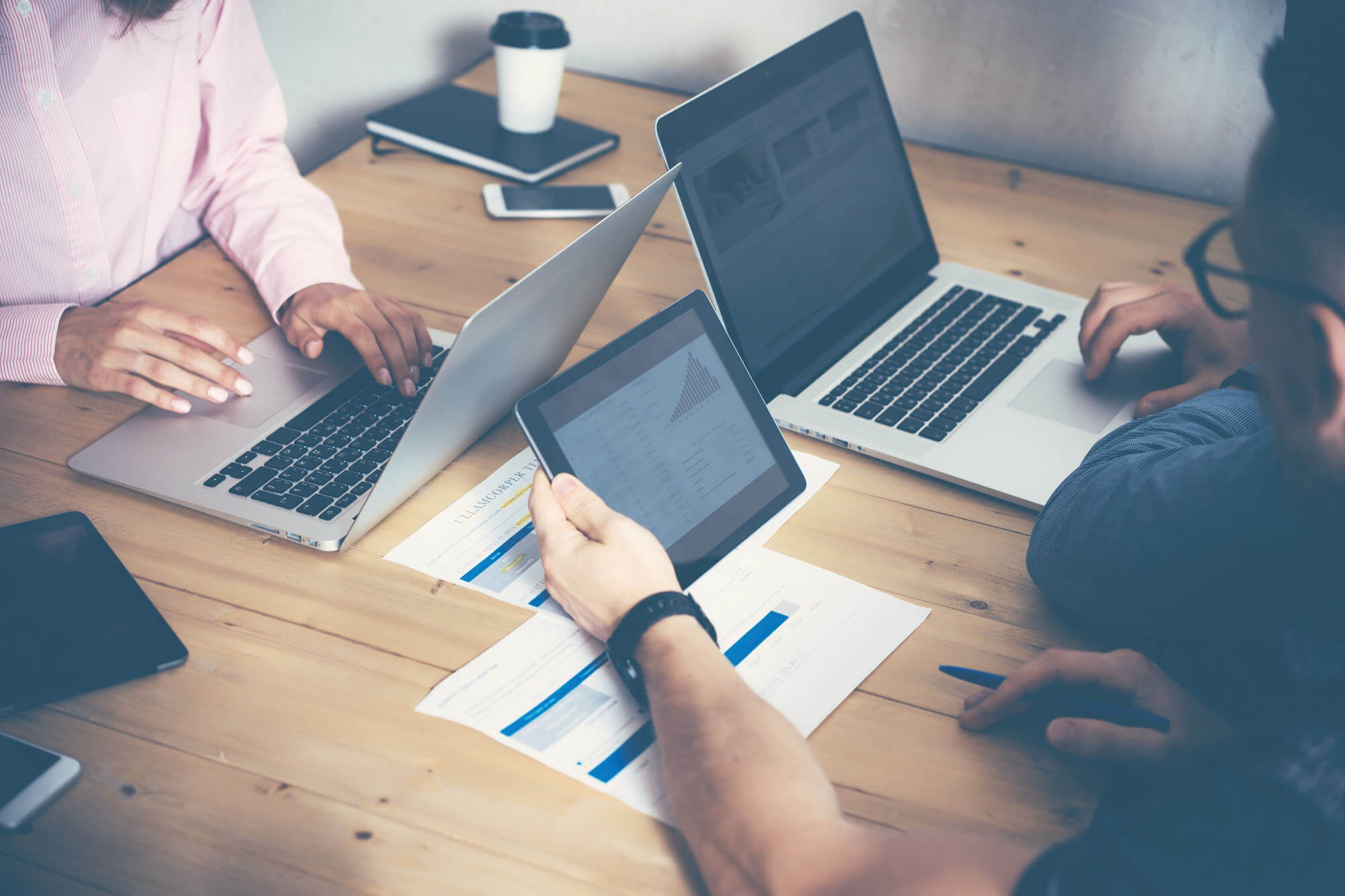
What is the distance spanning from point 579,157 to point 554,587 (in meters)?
0.92

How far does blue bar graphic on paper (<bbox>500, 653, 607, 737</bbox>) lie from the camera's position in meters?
0.70

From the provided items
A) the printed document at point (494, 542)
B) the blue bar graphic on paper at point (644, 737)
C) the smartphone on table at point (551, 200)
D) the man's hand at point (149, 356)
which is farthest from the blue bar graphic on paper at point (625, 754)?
the smartphone on table at point (551, 200)

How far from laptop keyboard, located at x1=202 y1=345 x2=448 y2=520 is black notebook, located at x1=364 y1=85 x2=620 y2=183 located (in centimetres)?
58

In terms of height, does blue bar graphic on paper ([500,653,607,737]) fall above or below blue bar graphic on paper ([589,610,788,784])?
above

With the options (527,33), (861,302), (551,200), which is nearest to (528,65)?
(527,33)

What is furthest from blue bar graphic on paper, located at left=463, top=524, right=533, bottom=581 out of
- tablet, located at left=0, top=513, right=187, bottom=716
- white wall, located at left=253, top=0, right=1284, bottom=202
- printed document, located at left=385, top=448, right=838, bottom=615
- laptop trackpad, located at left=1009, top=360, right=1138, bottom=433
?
white wall, located at left=253, top=0, right=1284, bottom=202

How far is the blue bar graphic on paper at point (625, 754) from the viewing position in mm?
681

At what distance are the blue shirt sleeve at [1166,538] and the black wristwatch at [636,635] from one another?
315 mm

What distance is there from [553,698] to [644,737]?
72mm

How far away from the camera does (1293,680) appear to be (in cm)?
61

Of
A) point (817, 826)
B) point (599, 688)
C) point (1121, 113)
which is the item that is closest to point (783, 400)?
point (599, 688)

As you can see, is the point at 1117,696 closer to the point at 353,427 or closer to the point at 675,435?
the point at 675,435

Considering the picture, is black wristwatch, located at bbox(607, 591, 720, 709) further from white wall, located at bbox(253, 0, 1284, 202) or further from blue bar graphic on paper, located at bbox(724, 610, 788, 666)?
white wall, located at bbox(253, 0, 1284, 202)

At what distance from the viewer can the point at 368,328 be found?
41.3 inches
